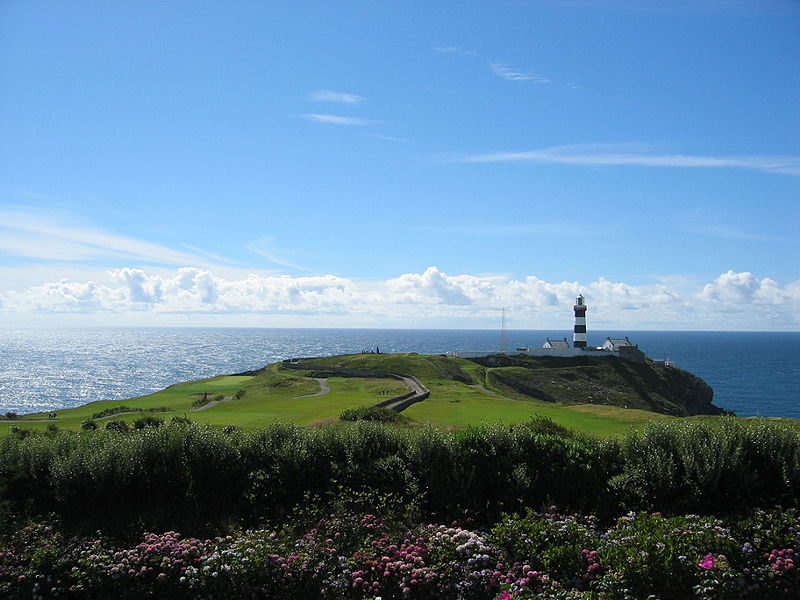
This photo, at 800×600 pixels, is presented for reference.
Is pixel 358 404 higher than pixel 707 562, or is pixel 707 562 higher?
pixel 707 562

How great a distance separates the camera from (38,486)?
13656mm

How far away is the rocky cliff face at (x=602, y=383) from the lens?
8150 centimetres

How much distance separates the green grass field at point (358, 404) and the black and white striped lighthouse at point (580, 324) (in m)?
28.6

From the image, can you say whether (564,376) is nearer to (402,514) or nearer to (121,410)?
(121,410)

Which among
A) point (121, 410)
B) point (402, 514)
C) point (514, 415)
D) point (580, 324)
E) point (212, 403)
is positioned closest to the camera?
point (402, 514)

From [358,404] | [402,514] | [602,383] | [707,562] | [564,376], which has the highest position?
[707,562]

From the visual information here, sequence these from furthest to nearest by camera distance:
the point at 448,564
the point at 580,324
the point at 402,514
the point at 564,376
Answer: the point at 580,324
the point at 564,376
the point at 402,514
the point at 448,564

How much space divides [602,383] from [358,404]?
65.0 metres

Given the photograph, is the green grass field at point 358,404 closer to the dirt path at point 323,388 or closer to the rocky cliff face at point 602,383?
the dirt path at point 323,388

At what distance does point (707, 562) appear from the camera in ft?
26.8

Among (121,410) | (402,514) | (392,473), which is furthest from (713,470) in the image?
(121,410)

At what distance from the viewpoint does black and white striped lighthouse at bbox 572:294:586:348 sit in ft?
346

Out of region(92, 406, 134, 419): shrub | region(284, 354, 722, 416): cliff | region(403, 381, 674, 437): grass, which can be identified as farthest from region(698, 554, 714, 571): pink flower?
region(284, 354, 722, 416): cliff

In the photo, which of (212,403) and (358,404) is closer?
(358,404)
